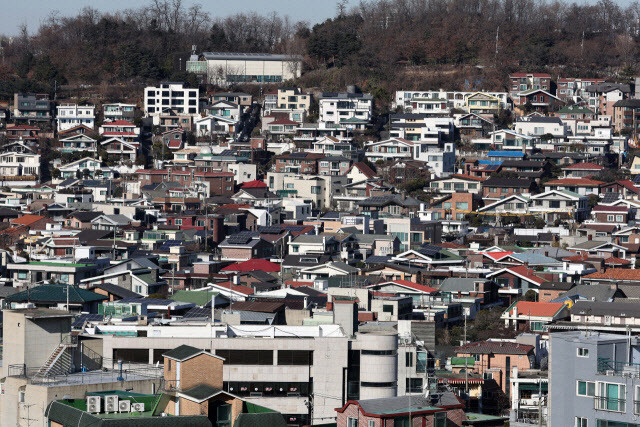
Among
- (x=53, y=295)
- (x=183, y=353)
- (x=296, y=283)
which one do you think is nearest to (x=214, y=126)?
(x=296, y=283)

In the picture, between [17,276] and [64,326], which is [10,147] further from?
[64,326]

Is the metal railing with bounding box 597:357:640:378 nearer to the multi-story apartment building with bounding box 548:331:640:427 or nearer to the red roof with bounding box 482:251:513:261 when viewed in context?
the multi-story apartment building with bounding box 548:331:640:427

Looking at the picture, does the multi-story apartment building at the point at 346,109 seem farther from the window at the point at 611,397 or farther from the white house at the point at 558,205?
the window at the point at 611,397

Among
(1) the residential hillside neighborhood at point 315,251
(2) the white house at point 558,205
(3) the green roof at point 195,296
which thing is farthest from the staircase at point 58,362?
(2) the white house at point 558,205

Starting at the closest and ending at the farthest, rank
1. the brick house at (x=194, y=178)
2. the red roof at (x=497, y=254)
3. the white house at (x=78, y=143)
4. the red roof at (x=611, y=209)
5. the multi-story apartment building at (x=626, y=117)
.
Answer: the red roof at (x=497, y=254) < the red roof at (x=611, y=209) < the brick house at (x=194, y=178) < the white house at (x=78, y=143) < the multi-story apartment building at (x=626, y=117)

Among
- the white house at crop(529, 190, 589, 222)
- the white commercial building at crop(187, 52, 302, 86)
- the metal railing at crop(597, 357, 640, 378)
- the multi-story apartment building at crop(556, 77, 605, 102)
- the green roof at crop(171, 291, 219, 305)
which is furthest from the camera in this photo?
the white commercial building at crop(187, 52, 302, 86)

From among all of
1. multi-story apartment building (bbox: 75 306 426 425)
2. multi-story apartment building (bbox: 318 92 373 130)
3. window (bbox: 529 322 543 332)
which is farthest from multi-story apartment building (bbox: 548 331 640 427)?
multi-story apartment building (bbox: 318 92 373 130)

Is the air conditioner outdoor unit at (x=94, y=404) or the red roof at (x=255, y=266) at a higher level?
the air conditioner outdoor unit at (x=94, y=404)
